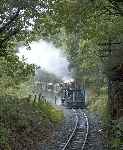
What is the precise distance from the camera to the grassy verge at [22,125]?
888 inches

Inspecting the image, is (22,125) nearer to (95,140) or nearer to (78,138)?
(78,138)

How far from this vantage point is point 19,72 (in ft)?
74.9

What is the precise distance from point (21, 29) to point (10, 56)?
1720 millimetres

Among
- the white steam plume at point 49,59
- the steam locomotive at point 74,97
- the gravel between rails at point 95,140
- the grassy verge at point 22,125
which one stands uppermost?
the white steam plume at point 49,59

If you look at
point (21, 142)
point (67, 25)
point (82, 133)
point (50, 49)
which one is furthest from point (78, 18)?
point (50, 49)

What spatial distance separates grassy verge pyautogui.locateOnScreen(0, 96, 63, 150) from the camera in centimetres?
2256

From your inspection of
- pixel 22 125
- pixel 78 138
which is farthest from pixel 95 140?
pixel 22 125

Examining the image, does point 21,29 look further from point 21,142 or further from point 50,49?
point 50,49

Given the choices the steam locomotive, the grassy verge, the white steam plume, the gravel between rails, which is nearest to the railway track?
the gravel between rails

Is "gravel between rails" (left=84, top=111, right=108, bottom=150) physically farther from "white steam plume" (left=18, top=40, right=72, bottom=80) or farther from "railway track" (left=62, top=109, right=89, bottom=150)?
"white steam plume" (left=18, top=40, right=72, bottom=80)

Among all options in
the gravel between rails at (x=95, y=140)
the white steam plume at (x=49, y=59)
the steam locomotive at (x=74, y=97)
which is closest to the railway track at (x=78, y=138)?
the gravel between rails at (x=95, y=140)

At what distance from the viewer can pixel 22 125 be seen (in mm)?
25578

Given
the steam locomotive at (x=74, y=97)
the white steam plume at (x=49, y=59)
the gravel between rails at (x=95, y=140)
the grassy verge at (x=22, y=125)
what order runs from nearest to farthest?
the grassy verge at (x=22, y=125) → the gravel between rails at (x=95, y=140) → the steam locomotive at (x=74, y=97) → the white steam plume at (x=49, y=59)

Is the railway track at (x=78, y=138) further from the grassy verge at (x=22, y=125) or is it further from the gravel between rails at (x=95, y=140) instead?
the grassy verge at (x=22, y=125)
